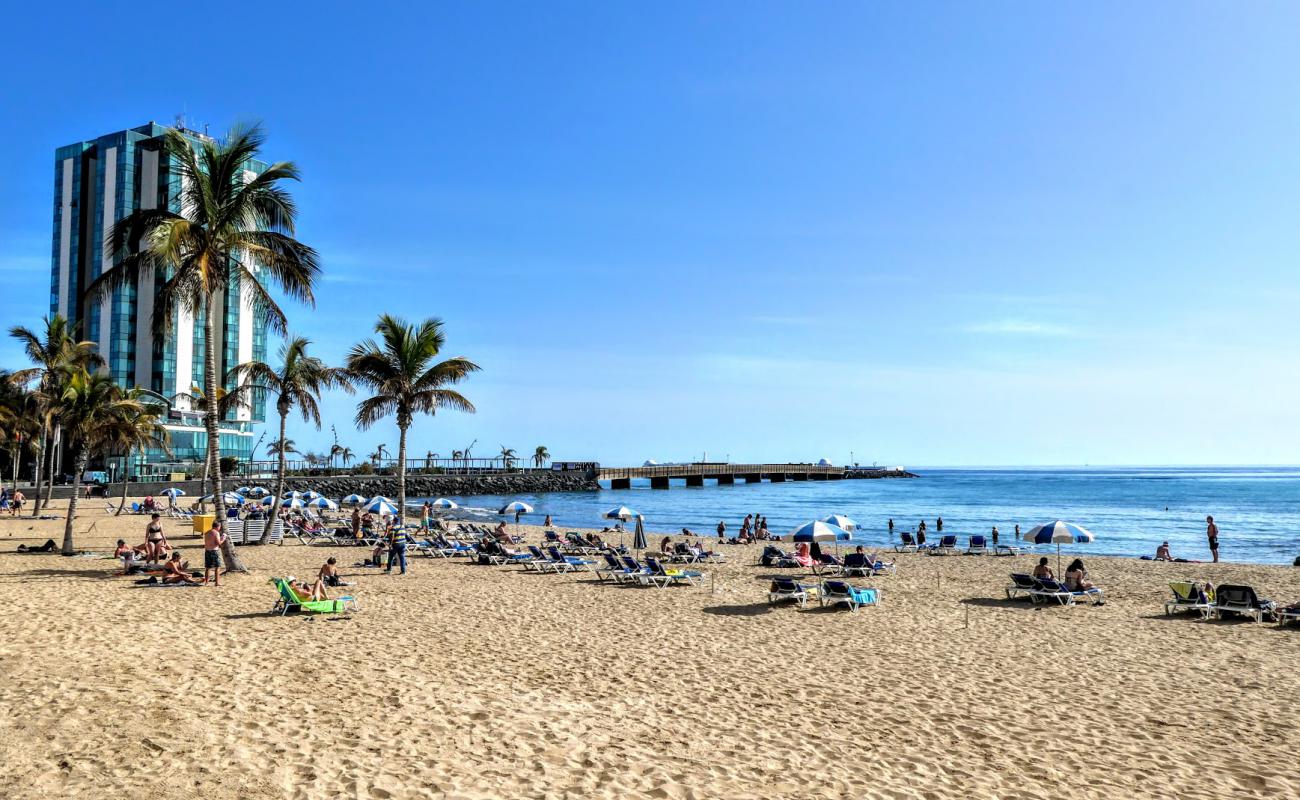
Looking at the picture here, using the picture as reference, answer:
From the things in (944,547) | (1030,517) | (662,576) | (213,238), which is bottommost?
(1030,517)

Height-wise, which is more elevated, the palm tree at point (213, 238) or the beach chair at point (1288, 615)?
the palm tree at point (213, 238)

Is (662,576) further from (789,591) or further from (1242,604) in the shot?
(1242,604)

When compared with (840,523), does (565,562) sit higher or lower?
lower

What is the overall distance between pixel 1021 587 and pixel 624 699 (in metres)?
10.8

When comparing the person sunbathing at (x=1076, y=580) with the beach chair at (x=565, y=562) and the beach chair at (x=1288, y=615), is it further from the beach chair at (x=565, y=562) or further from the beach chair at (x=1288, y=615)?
the beach chair at (x=565, y=562)

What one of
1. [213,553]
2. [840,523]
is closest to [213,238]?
[213,553]

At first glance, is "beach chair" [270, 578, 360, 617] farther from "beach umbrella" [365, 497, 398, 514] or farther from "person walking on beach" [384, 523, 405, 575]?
"beach umbrella" [365, 497, 398, 514]

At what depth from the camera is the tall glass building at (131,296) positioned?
83.9 meters

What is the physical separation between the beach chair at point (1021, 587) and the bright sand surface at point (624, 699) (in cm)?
122

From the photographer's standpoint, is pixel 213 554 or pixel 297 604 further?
pixel 213 554

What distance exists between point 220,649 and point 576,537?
50.0 feet

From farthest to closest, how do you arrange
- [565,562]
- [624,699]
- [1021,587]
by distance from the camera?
[565,562] < [1021,587] < [624,699]

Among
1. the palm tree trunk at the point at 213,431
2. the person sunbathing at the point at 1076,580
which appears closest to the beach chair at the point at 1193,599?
the person sunbathing at the point at 1076,580

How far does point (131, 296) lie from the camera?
84688 millimetres
